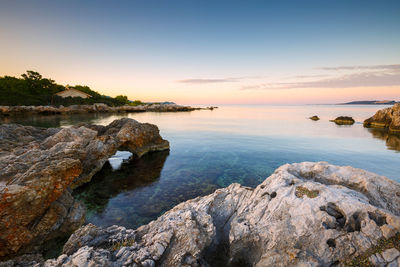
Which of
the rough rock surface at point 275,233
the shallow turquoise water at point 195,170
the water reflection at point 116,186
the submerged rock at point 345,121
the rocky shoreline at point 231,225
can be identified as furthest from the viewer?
the submerged rock at point 345,121

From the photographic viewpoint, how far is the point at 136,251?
555 centimetres

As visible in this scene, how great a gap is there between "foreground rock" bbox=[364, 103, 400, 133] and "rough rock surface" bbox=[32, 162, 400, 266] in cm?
5796

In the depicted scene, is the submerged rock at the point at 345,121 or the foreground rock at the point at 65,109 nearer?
the submerged rock at the point at 345,121

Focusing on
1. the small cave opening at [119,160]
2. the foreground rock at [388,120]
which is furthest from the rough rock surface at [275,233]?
the foreground rock at [388,120]

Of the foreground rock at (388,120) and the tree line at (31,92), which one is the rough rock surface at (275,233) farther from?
the tree line at (31,92)

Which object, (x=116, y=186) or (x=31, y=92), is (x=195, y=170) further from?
(x=31, y=92)

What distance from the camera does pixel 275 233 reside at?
21.1ft

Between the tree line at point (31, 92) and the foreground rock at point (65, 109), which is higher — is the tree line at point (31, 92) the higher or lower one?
the higher one

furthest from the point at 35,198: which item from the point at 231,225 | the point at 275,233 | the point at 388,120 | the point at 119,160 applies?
the point at 388,120

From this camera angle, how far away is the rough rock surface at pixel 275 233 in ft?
17.4

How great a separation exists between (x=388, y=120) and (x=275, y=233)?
7178 centimetres

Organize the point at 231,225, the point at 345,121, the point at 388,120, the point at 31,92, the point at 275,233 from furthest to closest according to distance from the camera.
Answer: the point at 31,92 < the point at 345,121 < the point at 388,120 < the point at 231,225 < the point at 275,233

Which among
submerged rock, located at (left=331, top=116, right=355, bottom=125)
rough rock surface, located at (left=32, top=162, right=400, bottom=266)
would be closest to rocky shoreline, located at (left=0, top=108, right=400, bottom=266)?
rough rock surface, located at (left=32, top=162, right=400, bottom=266)

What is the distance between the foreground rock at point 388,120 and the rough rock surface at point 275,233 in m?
58.0
